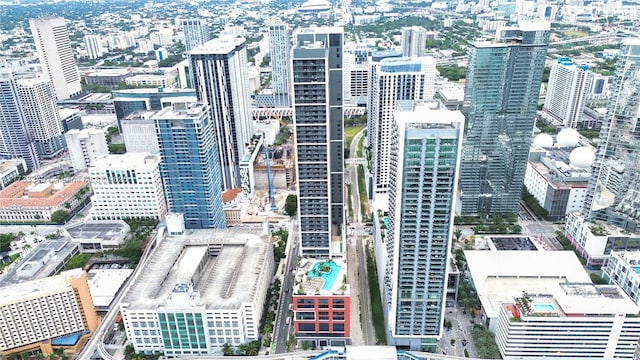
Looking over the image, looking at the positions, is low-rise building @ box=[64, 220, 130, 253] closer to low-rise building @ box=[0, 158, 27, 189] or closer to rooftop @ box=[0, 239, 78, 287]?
rooftop @ box=[0, 239, 78, 287]

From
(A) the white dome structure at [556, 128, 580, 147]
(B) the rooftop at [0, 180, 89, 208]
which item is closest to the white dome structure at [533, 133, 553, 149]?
(A) the white dome structure at [556, 128, 580, 147]

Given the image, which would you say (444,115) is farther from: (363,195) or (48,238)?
(48,238)

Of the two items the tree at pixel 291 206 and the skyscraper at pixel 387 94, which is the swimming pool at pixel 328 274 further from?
the skyscraper at pixel 387 94

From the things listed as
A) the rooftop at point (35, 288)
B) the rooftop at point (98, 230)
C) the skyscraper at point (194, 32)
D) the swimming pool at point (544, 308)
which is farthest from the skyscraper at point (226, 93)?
the swimming pool at point (544, 308)

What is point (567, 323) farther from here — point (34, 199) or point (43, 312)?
point (34, 199)

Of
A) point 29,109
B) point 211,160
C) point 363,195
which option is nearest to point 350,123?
point 363,195

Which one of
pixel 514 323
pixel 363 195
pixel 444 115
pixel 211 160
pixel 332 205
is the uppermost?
pixel 444 115
